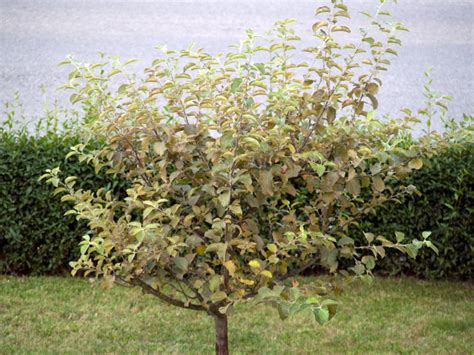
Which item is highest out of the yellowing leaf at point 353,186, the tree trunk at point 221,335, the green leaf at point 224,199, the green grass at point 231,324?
the yellowing leaf at point 353,186

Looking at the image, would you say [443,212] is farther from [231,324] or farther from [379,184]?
[379,184]

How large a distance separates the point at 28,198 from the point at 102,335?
126 centimetres

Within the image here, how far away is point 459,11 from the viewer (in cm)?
1005

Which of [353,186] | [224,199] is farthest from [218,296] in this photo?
[353,186]

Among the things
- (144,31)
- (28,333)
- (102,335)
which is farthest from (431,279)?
(144,31)

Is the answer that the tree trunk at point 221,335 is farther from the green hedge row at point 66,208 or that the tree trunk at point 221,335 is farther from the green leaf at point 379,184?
the green hedge row at point 66,208

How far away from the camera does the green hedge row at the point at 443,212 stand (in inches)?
197

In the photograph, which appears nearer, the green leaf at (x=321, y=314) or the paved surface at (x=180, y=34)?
the green leaf at (x=321, y=314)

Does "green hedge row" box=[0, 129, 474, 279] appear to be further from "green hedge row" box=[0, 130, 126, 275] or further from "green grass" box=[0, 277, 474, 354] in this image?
"green grass" box=[0, 277, 474, 354]

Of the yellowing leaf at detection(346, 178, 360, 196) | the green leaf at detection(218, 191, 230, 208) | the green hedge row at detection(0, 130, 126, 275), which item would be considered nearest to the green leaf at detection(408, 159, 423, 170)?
the yellowing leaf at detection(346, 178, 360, 196)

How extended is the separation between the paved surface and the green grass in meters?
3.69

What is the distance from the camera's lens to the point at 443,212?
201 inches

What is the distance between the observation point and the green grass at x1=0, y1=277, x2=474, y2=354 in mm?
4141

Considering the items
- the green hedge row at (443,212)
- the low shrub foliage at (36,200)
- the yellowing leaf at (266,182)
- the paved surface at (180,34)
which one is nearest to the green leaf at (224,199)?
the yellowing leaf at (266,182)
